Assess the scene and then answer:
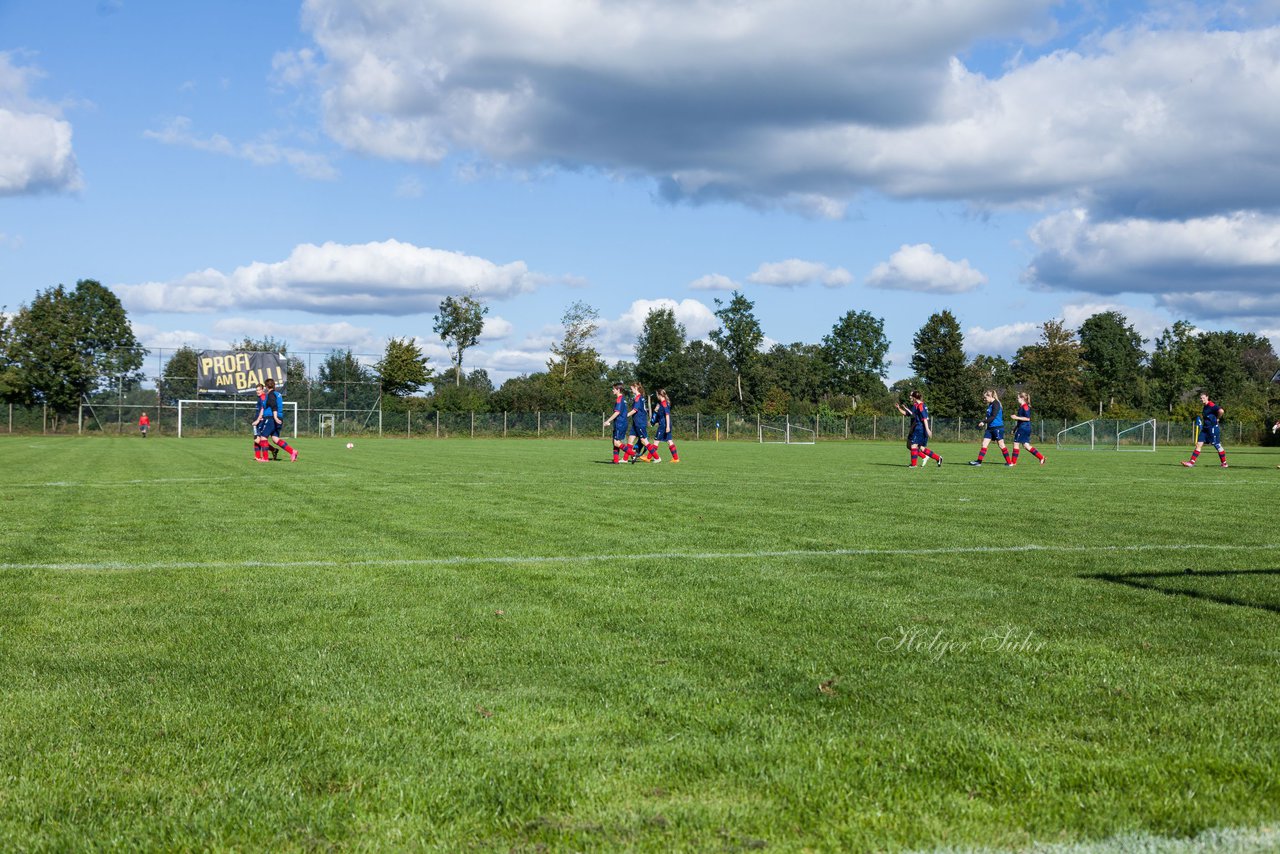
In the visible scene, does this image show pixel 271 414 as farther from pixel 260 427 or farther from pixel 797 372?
pixel 797 372

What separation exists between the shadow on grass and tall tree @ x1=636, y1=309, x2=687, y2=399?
9213cm

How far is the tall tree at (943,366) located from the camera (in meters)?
99.2

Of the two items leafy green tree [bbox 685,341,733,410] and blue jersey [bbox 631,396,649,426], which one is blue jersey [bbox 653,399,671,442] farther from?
leafy green tree [bbox 685,341,733,410]

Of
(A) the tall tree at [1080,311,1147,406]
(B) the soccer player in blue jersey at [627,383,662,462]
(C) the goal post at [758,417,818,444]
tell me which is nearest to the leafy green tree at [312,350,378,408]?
(C) the goal post at [758,417,818,444]

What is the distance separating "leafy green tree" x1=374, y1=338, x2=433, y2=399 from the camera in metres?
73.7

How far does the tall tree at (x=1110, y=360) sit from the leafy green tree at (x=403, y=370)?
70943mm

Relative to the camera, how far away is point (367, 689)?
4.82 meters

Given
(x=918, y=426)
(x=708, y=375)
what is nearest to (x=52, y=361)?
(x=918, y=426)

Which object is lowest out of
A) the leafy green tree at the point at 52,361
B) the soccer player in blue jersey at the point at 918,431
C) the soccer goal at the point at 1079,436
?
the soccer goal at the point at 1079,436

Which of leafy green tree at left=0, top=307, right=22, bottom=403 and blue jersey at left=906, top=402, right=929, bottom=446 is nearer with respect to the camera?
blue jersey at left=906, top=402, right=929, bottom=446

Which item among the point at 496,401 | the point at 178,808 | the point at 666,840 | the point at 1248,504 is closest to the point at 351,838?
the point at 178,808

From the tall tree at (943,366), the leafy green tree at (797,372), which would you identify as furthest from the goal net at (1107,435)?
the leafy green tree at (797,372)

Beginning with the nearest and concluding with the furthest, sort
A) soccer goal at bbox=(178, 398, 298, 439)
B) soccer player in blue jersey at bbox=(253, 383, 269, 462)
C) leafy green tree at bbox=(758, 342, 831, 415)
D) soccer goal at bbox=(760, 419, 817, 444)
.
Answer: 1. soccer player in blue jersey at bbox=(253, 383, 269, 462)
2. soccer goal at bbox=(178, 398, 298, 439)
3. soccer goal at bbox=(760, 419, 817, 444)
4. leafy green tree at bbox=(758, 342, 831, 415)

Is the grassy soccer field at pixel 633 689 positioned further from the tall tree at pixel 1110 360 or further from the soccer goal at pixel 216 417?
the tall tree at pixel 1110 360
